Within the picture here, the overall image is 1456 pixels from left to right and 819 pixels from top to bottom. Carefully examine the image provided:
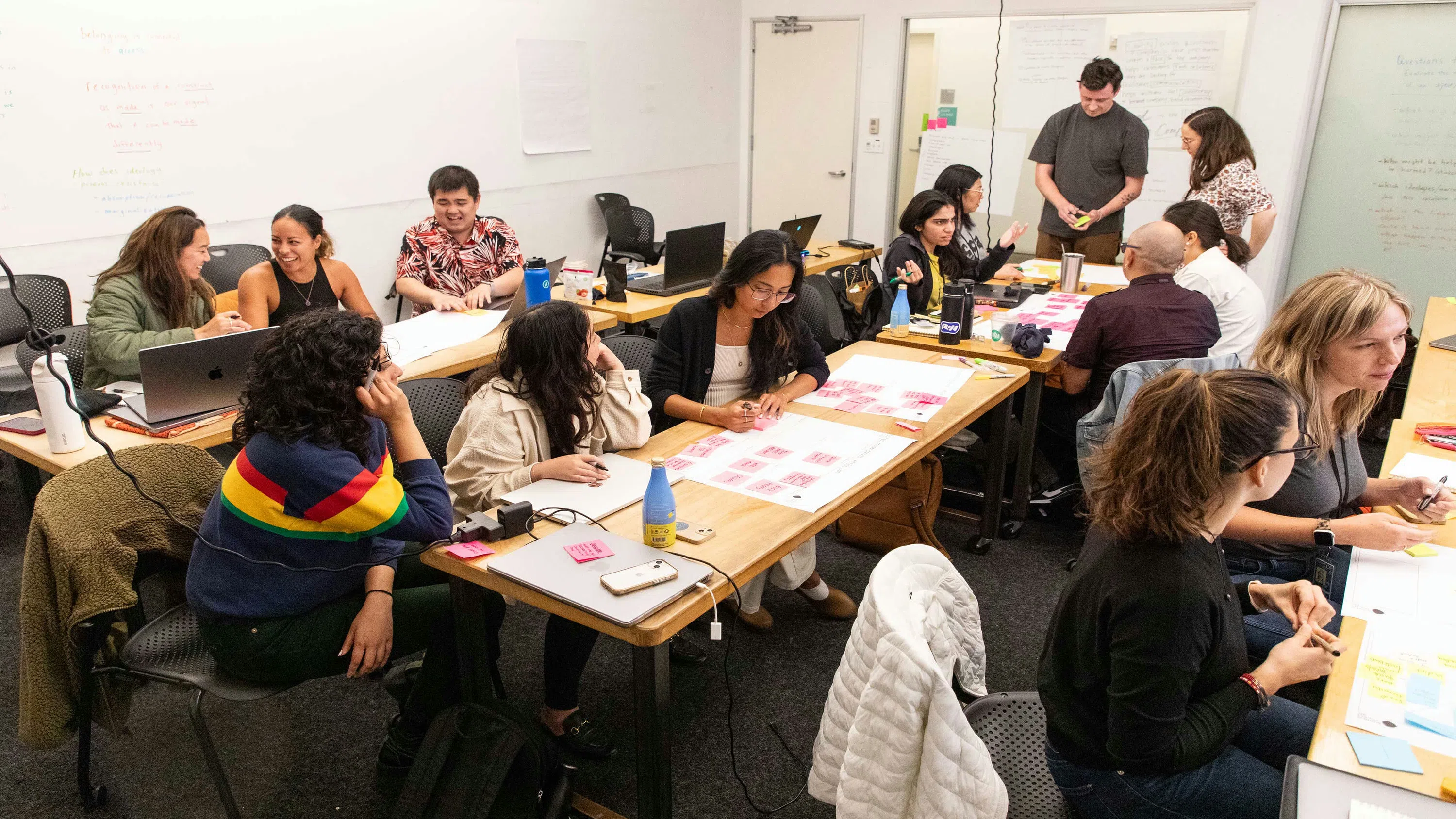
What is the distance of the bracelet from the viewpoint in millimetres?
1508

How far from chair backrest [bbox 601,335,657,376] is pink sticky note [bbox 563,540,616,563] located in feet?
3.79

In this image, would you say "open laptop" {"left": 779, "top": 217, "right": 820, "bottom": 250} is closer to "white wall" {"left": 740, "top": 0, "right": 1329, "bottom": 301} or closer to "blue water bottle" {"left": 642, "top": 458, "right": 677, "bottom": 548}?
"white wall" {"left": 740, "top": 0, "right": 1329, "bottom": 301}

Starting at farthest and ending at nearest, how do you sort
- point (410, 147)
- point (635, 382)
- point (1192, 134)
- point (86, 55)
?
point (410, 147) → point (1192, 134) → point (86, 55) → point (635, 382)

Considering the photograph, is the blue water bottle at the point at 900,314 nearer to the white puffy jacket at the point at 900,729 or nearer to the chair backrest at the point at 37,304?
the white puffy jacket at the point at 900,729

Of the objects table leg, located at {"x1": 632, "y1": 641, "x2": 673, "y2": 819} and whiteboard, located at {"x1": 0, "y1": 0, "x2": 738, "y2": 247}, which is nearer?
table leg, located at {"x1": 632, "y1": 641, "x2": 673, "y2": 819}

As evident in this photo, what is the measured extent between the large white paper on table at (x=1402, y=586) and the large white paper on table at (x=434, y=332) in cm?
272

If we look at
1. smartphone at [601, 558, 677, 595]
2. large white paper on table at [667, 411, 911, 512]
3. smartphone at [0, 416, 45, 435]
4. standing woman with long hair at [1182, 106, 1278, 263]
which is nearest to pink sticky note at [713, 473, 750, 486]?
large white paper on table at [667, 411, 911, 512]

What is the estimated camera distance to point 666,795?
6.11 ft

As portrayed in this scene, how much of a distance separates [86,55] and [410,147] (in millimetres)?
1627

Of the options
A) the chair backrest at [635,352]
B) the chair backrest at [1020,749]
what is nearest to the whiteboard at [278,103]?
the chair backrest at [635,352]

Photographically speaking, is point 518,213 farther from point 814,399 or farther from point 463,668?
point 463,668

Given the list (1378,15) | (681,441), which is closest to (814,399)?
(681,441)

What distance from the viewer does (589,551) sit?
6.17 ft

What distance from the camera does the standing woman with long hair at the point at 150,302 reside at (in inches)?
116
